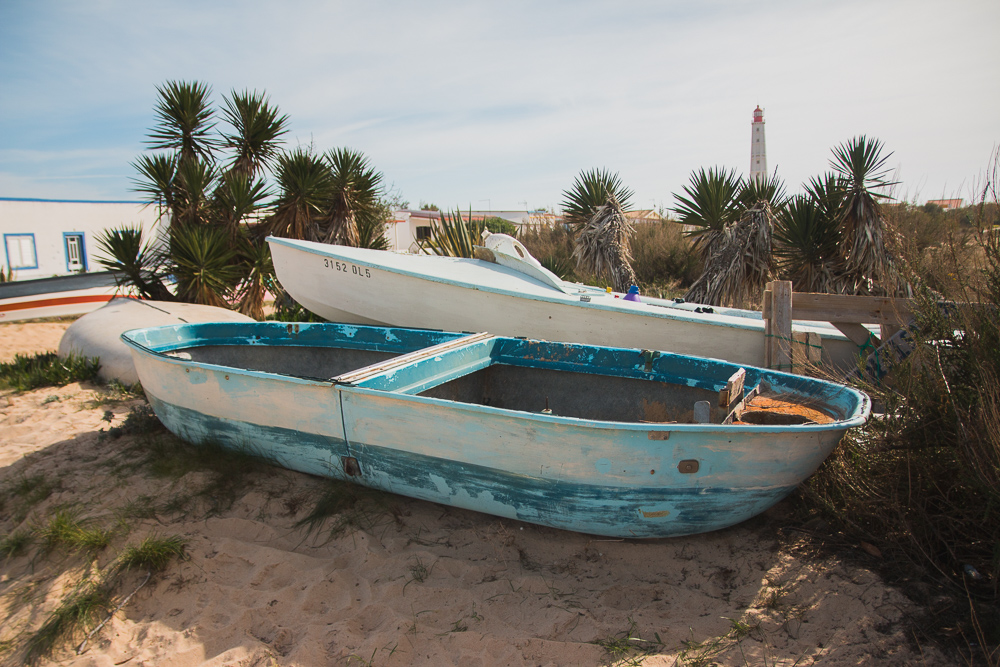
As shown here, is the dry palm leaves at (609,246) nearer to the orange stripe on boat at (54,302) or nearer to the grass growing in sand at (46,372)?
the grass growing in sand at (46,372)

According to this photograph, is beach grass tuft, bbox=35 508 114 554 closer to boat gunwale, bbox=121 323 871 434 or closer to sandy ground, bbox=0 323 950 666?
sandy ground, bbox=0 323 950 666

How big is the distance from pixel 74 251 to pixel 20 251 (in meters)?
1.94

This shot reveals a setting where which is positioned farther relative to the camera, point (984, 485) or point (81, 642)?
point (81, 642)

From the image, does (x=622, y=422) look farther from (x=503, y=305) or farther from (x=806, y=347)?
(x=503, y=305)

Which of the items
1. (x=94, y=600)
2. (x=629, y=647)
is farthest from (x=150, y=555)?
(x=629, y=647)

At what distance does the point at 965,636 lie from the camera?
8.29 ft

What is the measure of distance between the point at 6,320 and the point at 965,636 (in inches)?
552

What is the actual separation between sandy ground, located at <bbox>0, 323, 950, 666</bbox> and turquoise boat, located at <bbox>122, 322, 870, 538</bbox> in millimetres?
210

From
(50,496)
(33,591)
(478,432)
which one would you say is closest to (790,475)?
(478,432)

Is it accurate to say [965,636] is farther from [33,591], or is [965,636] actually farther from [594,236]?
[594,236]

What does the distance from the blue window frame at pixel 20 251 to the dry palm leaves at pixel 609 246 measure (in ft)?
71.5

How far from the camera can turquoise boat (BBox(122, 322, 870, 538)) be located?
3075 mm

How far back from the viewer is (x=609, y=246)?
11.1 m

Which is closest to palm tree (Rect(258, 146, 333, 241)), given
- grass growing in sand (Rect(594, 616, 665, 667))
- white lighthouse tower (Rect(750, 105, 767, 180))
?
grass growing in sand (Rect(594, 616, 665, 667))
